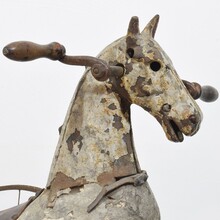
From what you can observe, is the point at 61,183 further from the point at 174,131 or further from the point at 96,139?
the point at 174,131

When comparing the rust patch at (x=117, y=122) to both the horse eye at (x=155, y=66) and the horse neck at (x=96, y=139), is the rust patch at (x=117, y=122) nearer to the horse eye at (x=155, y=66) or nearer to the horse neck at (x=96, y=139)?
the horse neck at (x=96, y=139)

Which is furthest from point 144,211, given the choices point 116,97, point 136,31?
point 136,31

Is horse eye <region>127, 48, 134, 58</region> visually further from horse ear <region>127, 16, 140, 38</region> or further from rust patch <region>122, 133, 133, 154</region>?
rust patch <region>122, 133, 133, 154</region>

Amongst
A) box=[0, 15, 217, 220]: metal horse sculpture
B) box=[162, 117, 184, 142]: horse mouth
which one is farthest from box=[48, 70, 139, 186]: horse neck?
box=[162, 117, 184, 142]: horse mouth

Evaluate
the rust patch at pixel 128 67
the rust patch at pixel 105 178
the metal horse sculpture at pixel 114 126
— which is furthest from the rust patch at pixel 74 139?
the rust patch at pixel 128 67

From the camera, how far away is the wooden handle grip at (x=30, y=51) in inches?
74.5

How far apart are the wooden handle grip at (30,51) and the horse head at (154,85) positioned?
166mm

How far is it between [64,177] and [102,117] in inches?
7.3

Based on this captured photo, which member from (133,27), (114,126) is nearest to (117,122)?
(114,126)

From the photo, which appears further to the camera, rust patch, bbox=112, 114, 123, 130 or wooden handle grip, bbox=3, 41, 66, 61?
rust patch, bbox=112, 114, 123, 130

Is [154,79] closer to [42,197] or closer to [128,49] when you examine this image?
[128,49]

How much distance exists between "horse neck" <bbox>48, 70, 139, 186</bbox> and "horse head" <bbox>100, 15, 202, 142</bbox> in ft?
0.15

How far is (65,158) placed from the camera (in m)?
2.04

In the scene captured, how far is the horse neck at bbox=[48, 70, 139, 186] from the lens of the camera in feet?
6.56
